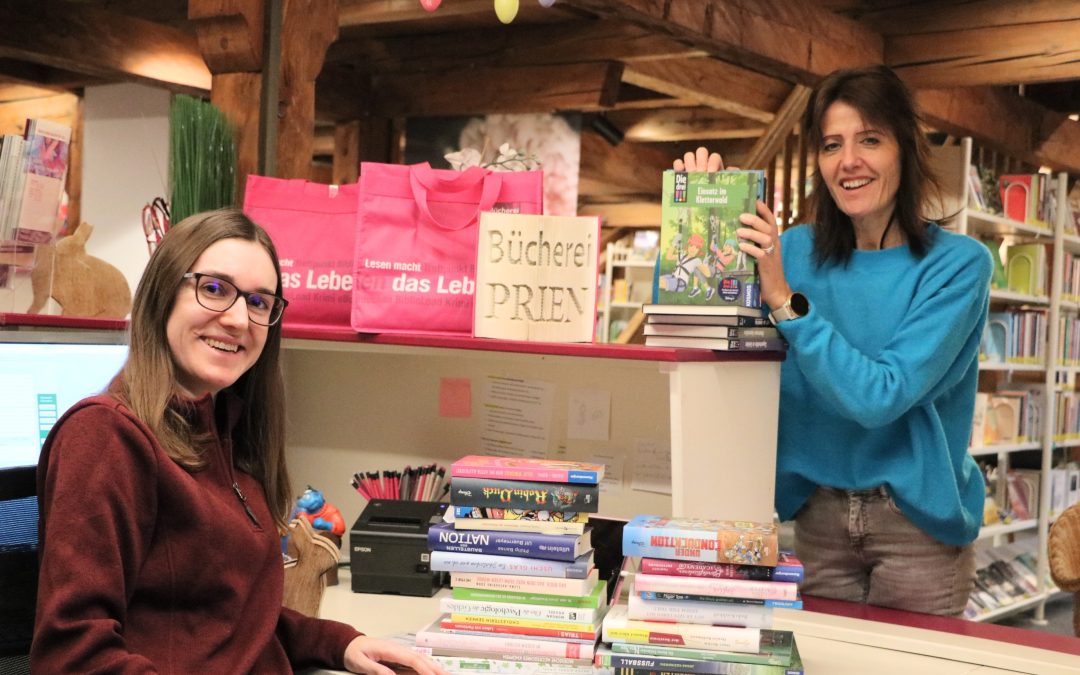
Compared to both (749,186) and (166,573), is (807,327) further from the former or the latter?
(166,573)

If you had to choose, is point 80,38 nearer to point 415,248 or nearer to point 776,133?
point 776,133

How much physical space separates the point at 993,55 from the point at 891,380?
3.55 meters

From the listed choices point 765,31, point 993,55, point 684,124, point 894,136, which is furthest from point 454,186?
point 684,124

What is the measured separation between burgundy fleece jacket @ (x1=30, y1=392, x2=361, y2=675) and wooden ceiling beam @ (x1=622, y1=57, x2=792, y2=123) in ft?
14.7

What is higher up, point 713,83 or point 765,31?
point 713,83

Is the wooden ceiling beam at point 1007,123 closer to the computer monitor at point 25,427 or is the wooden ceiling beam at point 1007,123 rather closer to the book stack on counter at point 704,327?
the book stack on counter at point 704,327

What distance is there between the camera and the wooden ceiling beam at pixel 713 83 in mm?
5672

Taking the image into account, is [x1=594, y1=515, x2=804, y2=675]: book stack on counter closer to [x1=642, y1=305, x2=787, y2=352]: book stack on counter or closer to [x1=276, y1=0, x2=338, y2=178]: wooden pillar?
[x1=642, y1=305, x2=787, y2=352]: book stack on counter

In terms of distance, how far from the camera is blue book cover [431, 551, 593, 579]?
1578mm

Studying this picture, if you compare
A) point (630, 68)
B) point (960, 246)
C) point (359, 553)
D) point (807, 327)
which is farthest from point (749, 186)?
point (630, 68)

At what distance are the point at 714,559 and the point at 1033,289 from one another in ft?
16.1

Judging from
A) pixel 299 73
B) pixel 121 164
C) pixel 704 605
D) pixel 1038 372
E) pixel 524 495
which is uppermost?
pixel 121 164

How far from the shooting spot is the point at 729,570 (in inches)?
59.6

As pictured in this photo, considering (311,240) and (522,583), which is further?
(311,240)
